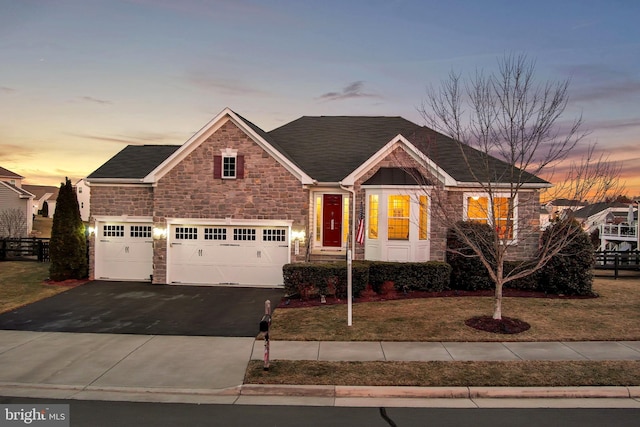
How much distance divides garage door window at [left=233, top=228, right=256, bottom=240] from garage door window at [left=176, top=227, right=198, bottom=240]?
1.79 metres

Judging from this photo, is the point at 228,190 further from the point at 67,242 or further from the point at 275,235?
the point at 67,242

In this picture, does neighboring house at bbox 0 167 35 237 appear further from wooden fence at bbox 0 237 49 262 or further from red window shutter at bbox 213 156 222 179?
red window shutter at bbox 213 156 222 179

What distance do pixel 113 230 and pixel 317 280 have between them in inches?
407

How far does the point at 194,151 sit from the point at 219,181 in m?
1.67

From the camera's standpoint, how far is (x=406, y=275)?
56.1ft

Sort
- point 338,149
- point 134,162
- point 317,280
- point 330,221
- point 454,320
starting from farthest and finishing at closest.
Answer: point 338,149 → point 134,162 → point 330,221 → point 317,280 → point 454,320

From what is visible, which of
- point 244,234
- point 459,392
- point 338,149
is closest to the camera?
point 459,392

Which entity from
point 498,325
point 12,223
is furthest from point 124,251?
point 12,223

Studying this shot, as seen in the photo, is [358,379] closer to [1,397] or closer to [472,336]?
[472,336]

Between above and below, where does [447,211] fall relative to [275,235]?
above

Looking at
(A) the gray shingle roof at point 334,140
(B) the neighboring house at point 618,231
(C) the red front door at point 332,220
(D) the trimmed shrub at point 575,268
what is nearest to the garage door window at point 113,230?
(A) the gray shingle roof at point 334,140

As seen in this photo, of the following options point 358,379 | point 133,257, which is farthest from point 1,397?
point 133,257

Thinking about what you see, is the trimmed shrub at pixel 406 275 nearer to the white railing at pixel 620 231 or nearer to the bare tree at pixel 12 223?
the bare tree at pixel 12 223

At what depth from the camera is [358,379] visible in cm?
873
